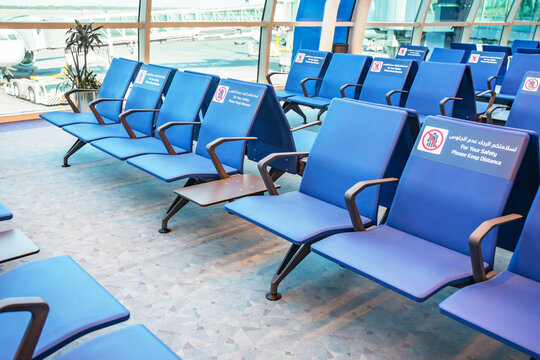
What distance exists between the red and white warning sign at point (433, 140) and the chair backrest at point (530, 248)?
1.55 feet

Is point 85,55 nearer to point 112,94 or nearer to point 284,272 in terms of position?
point 112,94

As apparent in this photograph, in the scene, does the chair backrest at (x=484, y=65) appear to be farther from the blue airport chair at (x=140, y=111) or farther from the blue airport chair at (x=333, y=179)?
the blue airport chair at (x=333, y=179)

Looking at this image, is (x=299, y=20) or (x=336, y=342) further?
(x=299, y=20)

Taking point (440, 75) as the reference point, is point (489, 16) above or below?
above

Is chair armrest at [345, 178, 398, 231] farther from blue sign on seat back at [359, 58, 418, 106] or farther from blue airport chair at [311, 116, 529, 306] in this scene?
blue sign on seat back at [359, 58, 418, 106]

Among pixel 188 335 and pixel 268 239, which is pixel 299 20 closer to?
pixel 268 239

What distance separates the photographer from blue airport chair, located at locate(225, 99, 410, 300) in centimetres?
232

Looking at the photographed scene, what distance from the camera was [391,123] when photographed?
243 cm

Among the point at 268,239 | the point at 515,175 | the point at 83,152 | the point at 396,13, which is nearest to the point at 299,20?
the point at 396,13

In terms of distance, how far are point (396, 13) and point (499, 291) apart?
988cm

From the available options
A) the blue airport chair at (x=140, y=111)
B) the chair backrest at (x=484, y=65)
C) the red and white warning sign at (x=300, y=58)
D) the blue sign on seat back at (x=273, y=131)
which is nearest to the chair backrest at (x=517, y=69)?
the chair backrest at (x=484, y=65)

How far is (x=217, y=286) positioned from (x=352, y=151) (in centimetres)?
100

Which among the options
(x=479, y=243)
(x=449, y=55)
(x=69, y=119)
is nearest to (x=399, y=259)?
(x=479, y=243)

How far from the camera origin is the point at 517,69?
555 centimetres
